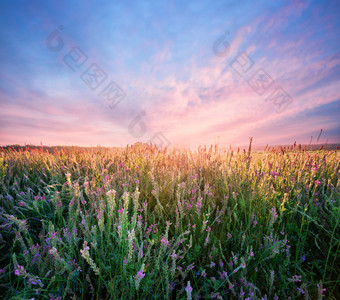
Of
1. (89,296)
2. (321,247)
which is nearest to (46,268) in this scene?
(89,296)

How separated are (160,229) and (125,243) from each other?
549 millimetres

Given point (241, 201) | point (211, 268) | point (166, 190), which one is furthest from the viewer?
point (166, 190)

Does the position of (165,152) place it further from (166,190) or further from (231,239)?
(231,239)

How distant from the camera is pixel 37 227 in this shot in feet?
8.55

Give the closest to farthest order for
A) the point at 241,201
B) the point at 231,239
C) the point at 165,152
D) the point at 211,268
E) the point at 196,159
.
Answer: the point at 211,268
the point at 231,239
the point at 241,201
the point at 196,159
the point at 165,152

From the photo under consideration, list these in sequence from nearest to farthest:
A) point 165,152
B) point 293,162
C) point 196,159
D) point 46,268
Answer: point 46,268 < point 293,162 < point 196,159 < point 165,152

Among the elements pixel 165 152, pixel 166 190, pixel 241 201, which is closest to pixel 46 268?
pixel 166 190

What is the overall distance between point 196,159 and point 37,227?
9.57 ft

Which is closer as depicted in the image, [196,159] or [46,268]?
[46,268]

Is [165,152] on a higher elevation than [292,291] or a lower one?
higher

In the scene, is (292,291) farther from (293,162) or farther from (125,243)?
(293,162)

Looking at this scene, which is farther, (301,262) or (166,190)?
(166,190)

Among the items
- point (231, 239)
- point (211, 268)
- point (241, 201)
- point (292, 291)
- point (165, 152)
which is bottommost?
point (292, 291)

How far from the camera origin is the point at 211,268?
5.84 feet
